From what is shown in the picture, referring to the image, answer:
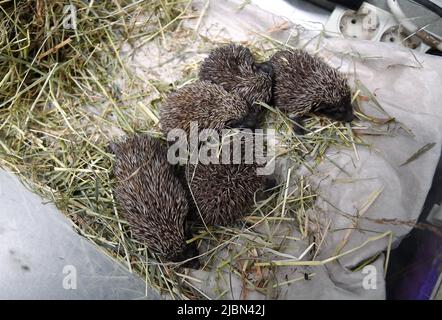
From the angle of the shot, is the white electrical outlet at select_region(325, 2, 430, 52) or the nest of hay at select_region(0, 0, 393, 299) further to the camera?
the white electrical outlet at select_region(325, 2, 430, 52)

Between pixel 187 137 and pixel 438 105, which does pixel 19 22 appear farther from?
pixel 438 105

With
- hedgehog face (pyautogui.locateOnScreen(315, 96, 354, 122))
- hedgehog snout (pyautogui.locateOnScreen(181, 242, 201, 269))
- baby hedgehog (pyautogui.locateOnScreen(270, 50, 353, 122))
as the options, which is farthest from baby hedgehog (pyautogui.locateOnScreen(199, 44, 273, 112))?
hedgehog snout (pyautogui.locateOnScreen(181, 242, 201, 269))

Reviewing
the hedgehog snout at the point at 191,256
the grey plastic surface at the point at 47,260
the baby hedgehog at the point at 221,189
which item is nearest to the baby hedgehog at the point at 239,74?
the baby hedgehog at the point at 221,189

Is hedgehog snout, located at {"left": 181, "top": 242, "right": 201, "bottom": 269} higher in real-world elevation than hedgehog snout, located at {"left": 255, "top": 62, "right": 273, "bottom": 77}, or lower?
lower

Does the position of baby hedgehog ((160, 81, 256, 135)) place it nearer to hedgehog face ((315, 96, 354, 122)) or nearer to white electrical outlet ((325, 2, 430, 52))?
hedgehog face ((315, 96, 354, 122))

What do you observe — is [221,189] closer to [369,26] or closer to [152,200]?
[152,200]

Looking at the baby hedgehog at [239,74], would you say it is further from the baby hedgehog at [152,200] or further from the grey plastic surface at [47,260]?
the grey plastic surface at [47,260]
